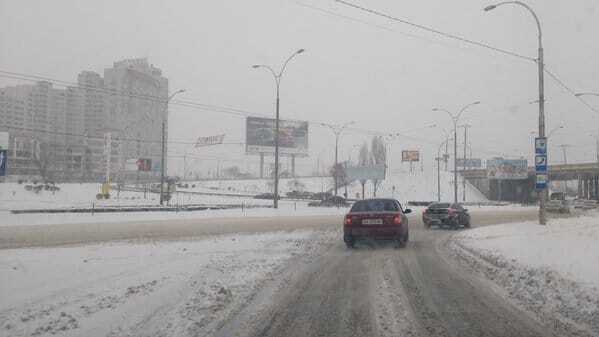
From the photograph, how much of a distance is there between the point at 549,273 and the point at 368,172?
6468cm

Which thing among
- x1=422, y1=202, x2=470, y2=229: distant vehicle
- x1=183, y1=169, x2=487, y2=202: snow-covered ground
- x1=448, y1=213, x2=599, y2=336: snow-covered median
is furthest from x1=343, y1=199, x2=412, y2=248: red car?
x1=183, y1=169, x2=487, y2=202: snow-covered ground

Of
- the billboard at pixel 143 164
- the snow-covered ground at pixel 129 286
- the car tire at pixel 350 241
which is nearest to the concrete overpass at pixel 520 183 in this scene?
the billboard at pixel 143 164

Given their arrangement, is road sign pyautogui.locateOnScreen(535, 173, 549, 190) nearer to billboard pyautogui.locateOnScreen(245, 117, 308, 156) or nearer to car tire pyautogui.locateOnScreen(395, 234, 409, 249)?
car tire pyautogui.locateOnScreen(395, 234, 409, 249)

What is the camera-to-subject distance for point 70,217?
27562mm

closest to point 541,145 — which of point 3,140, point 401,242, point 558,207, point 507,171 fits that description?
point 401,242

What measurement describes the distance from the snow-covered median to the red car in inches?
70.2

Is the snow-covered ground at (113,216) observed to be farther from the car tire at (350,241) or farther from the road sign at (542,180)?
the road sign at (542,180)

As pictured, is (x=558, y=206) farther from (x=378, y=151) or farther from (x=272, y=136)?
(x=378, y=151)

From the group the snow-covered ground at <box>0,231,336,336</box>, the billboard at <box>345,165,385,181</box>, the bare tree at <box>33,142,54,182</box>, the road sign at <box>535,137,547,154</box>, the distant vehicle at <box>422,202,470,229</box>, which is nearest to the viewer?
the snow-covered ground at <box>0,231,336,336</box>

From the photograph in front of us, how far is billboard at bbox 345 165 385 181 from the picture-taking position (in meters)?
72.1

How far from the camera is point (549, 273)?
8.75 meters

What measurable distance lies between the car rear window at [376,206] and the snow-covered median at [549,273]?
2.22 metres

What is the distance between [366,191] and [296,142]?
1747 centimetres

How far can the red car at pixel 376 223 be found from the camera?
13672 mm
